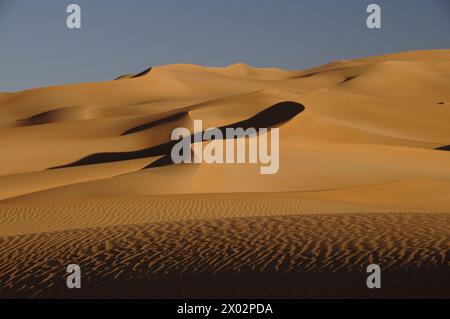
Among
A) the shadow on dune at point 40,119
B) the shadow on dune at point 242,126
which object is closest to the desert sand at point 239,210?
the shadow on dune at point 242,126

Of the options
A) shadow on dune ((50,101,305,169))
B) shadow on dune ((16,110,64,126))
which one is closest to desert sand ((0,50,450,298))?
shadow on dune ((50,101,305,169))

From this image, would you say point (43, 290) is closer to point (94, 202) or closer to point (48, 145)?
point (94, 202)

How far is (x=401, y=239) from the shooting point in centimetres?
996

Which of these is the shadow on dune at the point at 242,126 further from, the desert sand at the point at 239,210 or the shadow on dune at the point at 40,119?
the shadow on dune at the point at 40,119

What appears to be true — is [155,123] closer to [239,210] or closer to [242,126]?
[242,126]

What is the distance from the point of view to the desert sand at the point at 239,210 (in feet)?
27.6

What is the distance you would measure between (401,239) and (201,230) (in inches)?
132

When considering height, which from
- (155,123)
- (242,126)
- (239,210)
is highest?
(155,123)

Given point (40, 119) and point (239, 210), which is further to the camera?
point (40, 119)

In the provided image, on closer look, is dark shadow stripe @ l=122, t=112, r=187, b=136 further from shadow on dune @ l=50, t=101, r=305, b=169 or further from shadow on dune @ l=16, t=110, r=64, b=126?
shadow on dune @ l=16, t=110, r=64, b=126

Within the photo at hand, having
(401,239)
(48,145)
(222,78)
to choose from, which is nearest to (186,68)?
(222,78)

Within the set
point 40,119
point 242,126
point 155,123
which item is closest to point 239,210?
point 242,126

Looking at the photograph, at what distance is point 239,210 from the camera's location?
15.7 metres

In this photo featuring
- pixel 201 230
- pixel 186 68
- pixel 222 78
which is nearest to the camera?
pixel 201 230
